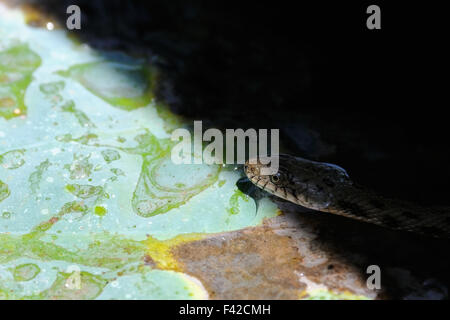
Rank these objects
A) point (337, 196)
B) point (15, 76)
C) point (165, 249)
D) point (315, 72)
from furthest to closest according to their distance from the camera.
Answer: point (315, 72) < point (15, 76) < point (337, 196) < point (165, 249)

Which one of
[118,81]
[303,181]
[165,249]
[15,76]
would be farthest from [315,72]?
[15,76]

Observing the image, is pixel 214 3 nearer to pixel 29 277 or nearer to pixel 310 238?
pixel 310 238

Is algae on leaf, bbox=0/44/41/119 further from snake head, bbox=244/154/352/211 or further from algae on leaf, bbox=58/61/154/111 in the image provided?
snake head, bbox=244/154/352/211

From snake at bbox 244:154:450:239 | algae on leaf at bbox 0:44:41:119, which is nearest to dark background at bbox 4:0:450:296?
snake at bbox 244:154:450:239

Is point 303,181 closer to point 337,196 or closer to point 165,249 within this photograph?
point 337,196

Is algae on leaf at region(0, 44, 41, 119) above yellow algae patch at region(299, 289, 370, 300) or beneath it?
above

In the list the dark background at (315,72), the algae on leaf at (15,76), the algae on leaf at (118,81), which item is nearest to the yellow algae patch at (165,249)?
the dark background at (315,72)
